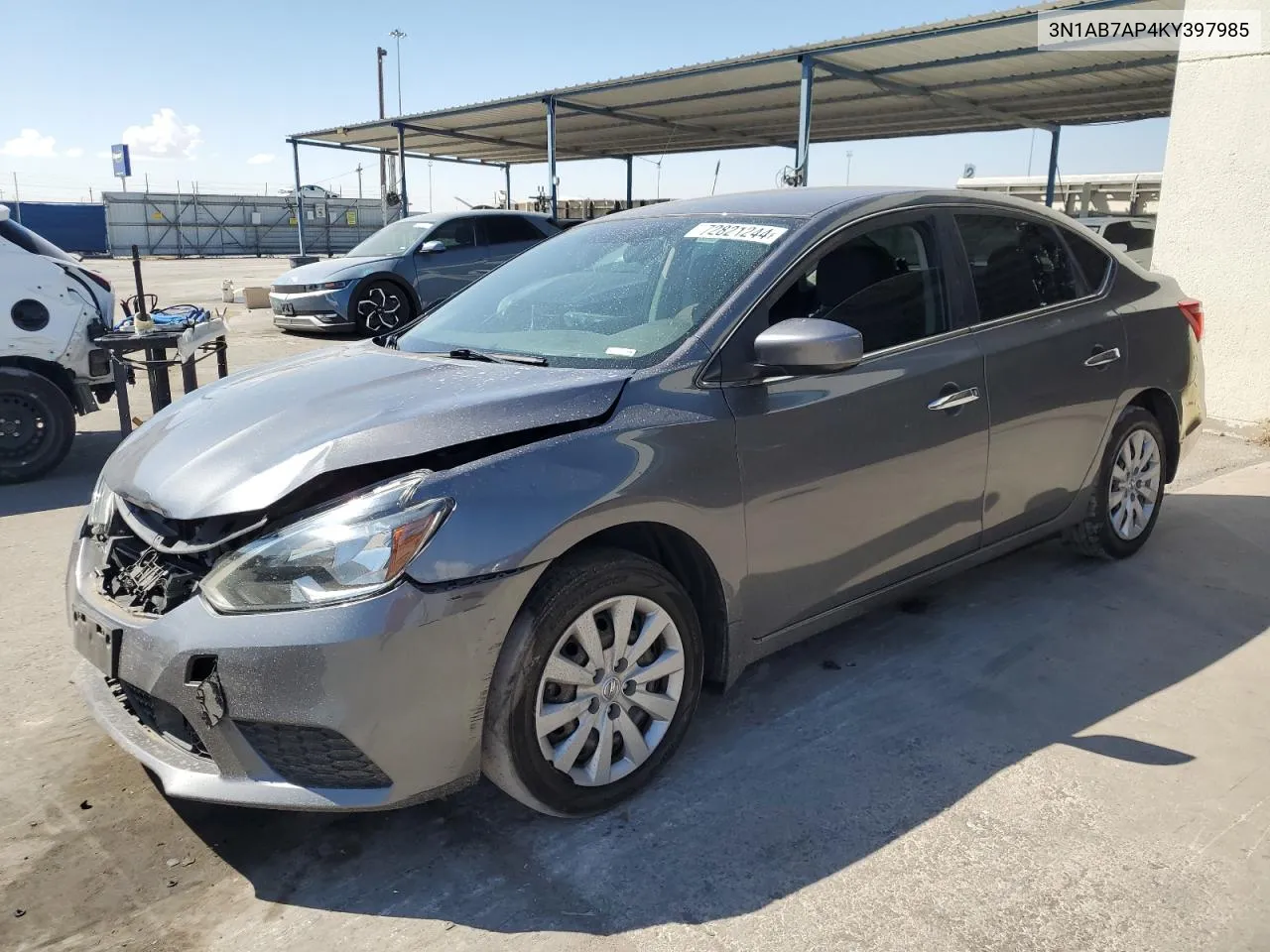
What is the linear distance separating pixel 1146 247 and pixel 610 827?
39.0 ft

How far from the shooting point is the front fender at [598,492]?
7.54 feet

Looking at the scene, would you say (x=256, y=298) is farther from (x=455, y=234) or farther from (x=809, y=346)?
(x=809, y=346)

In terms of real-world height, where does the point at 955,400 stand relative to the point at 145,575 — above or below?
above

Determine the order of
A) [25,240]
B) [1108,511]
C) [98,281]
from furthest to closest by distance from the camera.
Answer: [98,281] < [25,240] < [1108,511]

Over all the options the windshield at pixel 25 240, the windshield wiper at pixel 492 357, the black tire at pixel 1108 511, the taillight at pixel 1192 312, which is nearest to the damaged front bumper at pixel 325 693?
the windshield wiper at pixel 492 357

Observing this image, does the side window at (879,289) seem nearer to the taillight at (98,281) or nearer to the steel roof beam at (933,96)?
the taillight at (98,281)

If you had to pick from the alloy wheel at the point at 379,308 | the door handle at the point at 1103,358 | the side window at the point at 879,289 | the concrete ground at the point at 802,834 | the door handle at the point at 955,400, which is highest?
the side window at the point at 879,289

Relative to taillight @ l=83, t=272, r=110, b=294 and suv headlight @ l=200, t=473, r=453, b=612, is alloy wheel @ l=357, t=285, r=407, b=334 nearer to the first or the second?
taillight @ l=83, t=272, r=110, b=294

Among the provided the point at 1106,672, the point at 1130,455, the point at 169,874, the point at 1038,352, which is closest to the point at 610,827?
the point at 169,874

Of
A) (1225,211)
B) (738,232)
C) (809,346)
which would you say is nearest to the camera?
(809,346)

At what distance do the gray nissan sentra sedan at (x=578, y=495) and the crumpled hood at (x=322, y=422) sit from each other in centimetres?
1

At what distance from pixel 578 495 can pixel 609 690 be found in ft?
1.84

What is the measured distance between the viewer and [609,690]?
8.60ft

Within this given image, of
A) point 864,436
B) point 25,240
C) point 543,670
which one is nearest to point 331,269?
point 25,240
